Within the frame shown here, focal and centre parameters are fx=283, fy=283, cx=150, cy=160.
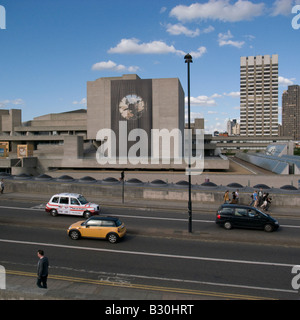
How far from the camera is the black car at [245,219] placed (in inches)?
695

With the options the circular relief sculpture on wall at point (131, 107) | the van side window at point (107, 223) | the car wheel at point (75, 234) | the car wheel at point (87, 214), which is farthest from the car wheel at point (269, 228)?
the circular relief sculpture on wall at point (131, 107)

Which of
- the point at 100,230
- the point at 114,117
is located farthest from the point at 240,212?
the point at 114,117

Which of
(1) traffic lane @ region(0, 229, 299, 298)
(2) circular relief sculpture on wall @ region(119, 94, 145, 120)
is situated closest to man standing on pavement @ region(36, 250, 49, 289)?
(1) traffic lane @ region(0, 229, 299, 298)

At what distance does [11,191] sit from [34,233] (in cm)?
1581

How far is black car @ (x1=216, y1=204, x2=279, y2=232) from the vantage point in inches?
695

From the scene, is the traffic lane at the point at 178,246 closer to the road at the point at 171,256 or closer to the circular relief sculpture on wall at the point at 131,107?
the road at the point at 171,256

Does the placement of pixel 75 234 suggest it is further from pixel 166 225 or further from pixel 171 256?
pixel 166 225

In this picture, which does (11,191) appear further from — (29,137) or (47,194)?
(29,137)

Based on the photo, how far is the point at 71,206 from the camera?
2050 cm

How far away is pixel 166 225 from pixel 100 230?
204 inches

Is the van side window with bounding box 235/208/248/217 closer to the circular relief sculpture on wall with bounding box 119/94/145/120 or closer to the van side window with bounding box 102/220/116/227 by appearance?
the van side window with bounding box 102/220/116/227

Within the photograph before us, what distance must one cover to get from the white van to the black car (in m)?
8.95

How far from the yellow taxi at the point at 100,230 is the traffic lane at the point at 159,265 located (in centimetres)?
44
